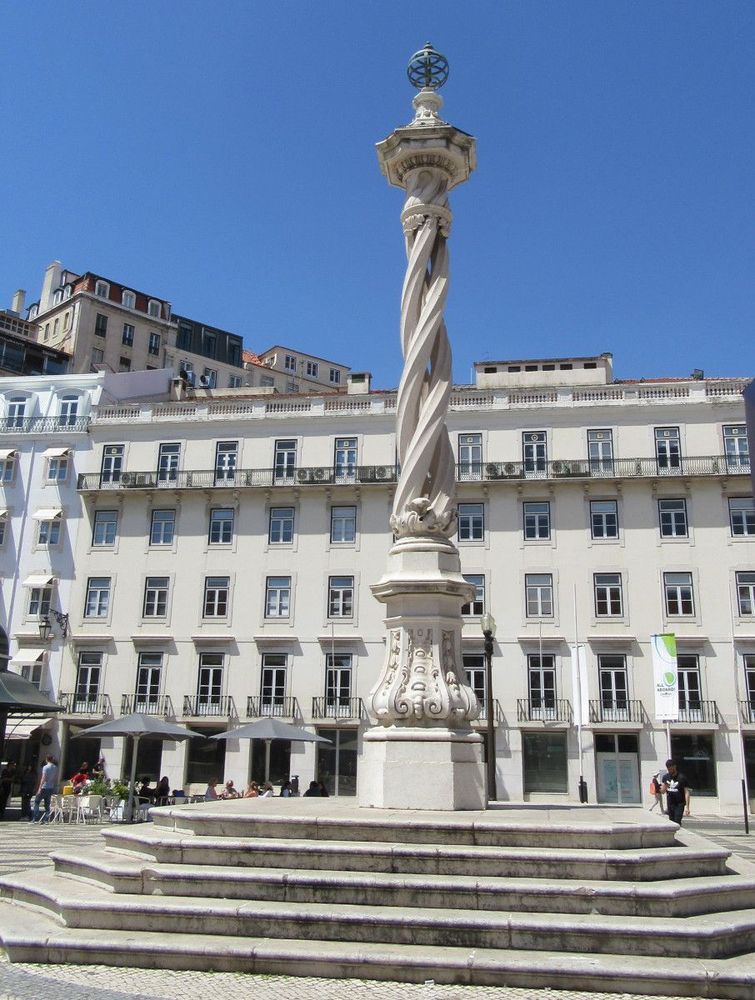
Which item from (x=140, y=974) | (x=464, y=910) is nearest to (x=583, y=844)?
(x=464, y=910)

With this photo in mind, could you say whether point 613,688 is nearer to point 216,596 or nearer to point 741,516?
point 741,516

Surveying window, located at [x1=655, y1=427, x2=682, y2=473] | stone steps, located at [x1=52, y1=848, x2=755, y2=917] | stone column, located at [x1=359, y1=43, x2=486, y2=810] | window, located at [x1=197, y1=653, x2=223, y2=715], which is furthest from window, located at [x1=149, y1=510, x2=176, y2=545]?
stone steps, located at [x1=52, y1=848, x2=755, y2=917]

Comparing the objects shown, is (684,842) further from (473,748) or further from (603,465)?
(603,465)

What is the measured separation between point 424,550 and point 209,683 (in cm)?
2565

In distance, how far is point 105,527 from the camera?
1454 inches

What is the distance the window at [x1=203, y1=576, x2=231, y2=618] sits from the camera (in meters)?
34.9

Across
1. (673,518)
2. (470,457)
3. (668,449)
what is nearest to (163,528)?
(470,457)

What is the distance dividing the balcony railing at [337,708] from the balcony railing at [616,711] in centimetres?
805

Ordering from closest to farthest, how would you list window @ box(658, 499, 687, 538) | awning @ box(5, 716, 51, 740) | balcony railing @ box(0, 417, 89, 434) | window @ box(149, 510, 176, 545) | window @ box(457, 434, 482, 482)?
window @ box(658, 499, 687, 538)
awning @ box(5, 716, 51, 740)
window @ box(457, 434, 482, 482)
window @ box(149, 510, 176, 545)
balcony railing @ box(0, 417, 89, 434)

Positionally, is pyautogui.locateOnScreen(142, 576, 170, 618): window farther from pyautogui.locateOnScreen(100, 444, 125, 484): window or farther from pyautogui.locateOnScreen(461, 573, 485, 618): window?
pyautogui.locateOnScreen(461, 573, 485, 618): window

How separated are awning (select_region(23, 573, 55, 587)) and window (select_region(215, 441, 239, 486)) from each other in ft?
24.6

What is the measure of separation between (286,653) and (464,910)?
2788 centimetres

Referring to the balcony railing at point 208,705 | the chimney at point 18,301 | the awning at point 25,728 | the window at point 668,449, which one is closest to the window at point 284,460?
the balcony railing at point 208,705

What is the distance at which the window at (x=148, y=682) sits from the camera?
1336 inches
